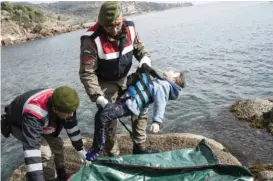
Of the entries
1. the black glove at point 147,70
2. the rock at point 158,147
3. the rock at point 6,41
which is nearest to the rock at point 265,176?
the rock at point 158,147

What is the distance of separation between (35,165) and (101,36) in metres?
1.92

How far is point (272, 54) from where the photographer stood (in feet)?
59.9

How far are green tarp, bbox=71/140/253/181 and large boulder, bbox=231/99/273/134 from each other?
14.4 feet

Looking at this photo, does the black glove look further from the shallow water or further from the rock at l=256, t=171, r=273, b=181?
the shallow water

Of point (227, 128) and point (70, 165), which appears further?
point (227, 128)

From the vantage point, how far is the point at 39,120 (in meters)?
3.93

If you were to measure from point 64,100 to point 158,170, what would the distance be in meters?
1.74

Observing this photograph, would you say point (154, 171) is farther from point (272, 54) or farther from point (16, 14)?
point (16, 14)

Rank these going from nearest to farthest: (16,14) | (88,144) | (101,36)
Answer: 1. (101,36)
2. (88,144)
3. (16,14)

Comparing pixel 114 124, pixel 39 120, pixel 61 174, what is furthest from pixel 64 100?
pixel 61 174

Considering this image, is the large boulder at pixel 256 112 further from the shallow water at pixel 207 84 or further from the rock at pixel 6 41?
the rock at pixel 6 41

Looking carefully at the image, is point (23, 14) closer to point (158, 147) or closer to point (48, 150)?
point (158, 147)

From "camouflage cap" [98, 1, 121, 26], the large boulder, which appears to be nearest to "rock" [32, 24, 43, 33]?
the large boulder

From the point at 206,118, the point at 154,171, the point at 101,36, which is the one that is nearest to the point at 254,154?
the point at 206,118
